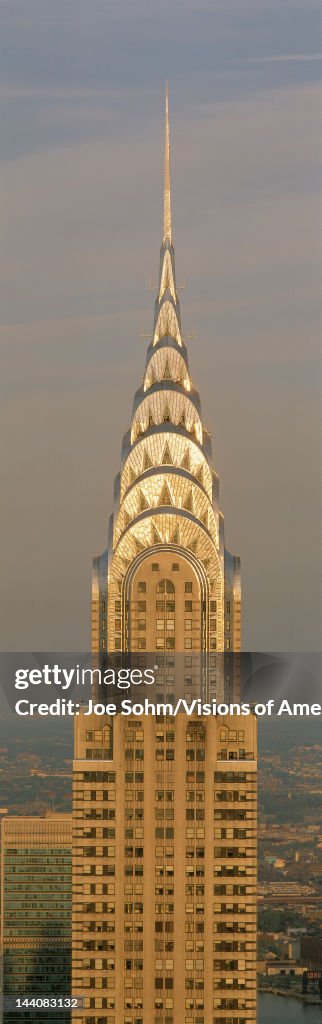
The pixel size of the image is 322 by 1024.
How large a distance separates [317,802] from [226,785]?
7.15 ft

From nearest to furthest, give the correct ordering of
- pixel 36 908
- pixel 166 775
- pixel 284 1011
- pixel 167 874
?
pixel 284 1011
pixel 36 908
pixel 167 874
pixel 166 775

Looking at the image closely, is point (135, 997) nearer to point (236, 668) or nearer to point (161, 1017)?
point (161, 1017)

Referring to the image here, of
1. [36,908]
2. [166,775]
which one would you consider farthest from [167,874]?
[36,908]

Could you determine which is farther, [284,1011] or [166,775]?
[166,775]

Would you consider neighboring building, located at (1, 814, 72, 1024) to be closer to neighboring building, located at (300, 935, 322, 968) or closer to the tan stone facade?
the tan stone facade

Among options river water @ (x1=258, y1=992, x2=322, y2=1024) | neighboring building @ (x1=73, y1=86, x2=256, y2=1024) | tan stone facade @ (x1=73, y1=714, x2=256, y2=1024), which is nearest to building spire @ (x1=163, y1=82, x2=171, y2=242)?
neighboring building @ (x1=73, y1=86, x2=256, y2=1024)

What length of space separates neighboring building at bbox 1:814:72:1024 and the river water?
1428mm

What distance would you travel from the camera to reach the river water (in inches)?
823

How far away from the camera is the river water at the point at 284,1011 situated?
20.9 m

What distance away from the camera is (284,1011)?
2122 centimetres

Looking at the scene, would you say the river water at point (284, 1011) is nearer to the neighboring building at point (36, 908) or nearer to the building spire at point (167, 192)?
the neighboring building at point (36, 908)

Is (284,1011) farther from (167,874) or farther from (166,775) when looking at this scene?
(166,775)

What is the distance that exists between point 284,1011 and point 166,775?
9.09ft

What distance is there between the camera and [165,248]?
846 inches
